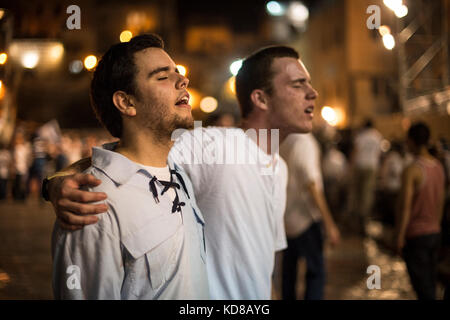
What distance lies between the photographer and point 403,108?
8.73 metres

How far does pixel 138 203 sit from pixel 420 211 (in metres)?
3.31

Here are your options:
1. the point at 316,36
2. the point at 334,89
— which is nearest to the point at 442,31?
the point at 334,89

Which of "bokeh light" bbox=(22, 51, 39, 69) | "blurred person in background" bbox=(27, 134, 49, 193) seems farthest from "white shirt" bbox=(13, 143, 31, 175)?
"bokeh light" bbox=(22, 51, 39, 69)

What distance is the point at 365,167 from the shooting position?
1022cm

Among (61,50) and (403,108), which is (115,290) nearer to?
(61,50)

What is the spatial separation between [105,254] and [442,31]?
10186 millimetres

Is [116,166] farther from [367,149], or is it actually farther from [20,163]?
[20,163]

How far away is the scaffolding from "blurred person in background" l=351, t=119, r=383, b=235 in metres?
1.07

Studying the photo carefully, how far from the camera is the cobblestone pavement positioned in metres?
5.48

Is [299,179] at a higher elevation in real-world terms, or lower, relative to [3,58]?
lower

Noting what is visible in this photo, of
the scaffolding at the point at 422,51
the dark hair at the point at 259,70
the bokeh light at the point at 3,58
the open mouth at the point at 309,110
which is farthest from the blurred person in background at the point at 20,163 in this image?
the open mouth at the point at 309,110

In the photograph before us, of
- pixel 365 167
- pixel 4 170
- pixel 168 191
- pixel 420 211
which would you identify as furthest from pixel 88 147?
pixel 168 191

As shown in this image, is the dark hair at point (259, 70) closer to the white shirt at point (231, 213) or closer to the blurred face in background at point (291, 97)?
the blurred face in background at point (291, 97)

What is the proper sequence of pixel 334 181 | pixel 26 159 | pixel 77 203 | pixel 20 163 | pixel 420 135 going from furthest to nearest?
pixel 26 159 → pixel 20 163 → pixel 334 181 → pixel 420 135 → pixel 77 203
